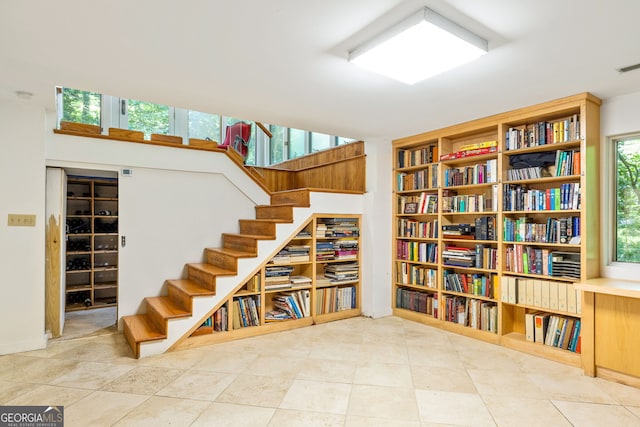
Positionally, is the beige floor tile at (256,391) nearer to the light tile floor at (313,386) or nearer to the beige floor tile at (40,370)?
the light tile floor at (313,386)

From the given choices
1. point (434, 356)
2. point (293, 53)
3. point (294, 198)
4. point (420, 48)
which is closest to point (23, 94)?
point (293, 53)

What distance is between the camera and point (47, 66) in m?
2.47

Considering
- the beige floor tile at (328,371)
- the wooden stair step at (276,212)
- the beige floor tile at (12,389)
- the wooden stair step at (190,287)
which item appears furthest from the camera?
the wooden stair step at (276,212)

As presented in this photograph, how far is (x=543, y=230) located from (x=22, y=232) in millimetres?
4759

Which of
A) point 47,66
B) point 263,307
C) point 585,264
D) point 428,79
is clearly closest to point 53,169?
point 47,66

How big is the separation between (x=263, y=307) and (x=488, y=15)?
3206 mm

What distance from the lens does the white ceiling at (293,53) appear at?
1.83 m

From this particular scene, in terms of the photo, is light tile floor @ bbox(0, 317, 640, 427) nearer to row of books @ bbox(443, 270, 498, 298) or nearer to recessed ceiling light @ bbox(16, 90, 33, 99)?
row of books @ bbox(443, 270, 498, 298)

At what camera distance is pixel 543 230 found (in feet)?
10.7

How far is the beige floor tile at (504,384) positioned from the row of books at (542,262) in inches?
38.3

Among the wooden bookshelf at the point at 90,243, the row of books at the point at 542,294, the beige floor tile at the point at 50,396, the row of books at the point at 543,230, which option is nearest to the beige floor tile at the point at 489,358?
the row of books at the point at 542,294

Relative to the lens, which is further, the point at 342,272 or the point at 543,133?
the point at 342,272

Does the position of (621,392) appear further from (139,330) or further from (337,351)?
(139,330)

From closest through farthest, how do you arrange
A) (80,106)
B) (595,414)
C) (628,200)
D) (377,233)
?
→ (595,414), (628,200), (377,233), (80,106)
